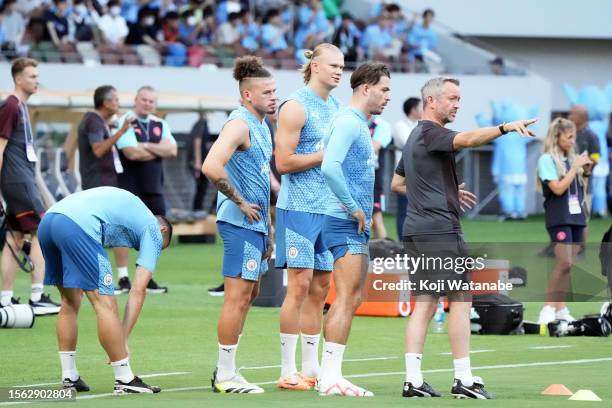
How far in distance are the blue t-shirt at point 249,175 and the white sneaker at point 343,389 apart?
1119mm

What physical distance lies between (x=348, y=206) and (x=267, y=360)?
256cm

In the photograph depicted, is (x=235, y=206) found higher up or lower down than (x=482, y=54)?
lower down

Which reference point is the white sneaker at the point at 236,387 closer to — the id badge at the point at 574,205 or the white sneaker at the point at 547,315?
the white sneaker at the point at 547,315

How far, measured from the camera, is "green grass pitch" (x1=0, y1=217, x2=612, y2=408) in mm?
8859

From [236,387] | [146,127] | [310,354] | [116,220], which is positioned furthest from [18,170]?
[236,387]

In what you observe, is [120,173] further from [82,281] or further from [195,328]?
[82,281]

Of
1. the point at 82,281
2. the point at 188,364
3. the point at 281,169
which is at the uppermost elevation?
the point at 281,169

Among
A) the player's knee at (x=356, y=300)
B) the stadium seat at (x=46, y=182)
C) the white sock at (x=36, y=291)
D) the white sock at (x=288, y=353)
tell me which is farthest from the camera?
the stadium seat at (x=46, y=182)

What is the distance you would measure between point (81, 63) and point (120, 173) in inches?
570

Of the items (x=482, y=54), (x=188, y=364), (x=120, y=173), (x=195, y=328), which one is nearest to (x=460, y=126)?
(x=482, y=54)

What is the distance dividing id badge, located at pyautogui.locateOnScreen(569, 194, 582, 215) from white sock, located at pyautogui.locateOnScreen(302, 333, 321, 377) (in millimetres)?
4593

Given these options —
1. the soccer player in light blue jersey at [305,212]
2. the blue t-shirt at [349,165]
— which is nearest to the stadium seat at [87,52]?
the soccer player in light blue jersey at [305,212]

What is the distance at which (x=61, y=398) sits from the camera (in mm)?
8750

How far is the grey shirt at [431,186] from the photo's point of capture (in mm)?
8977
